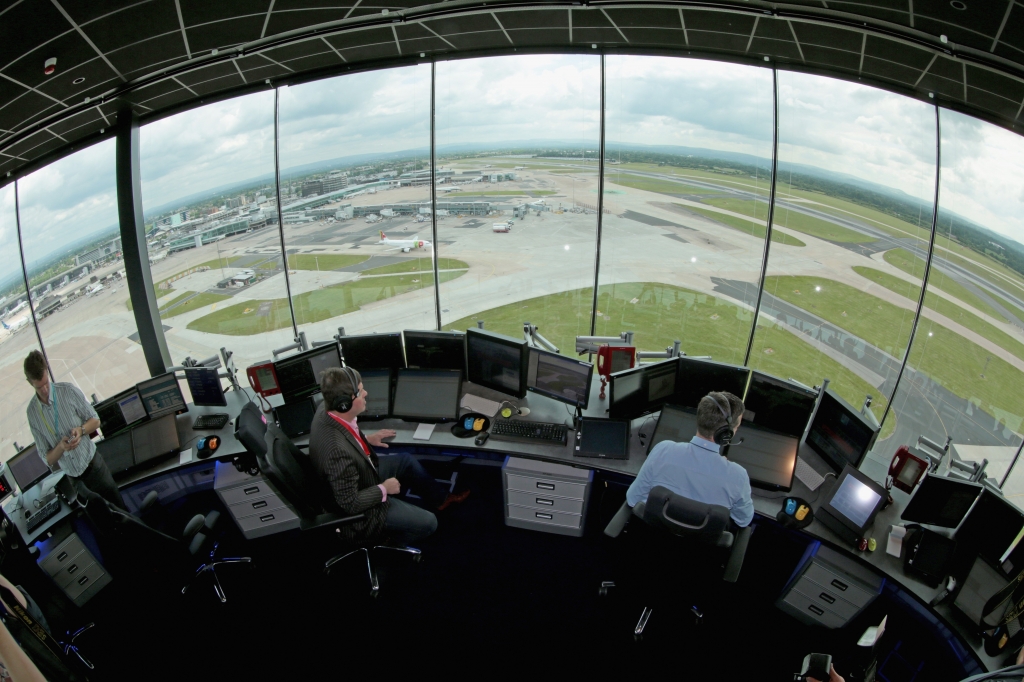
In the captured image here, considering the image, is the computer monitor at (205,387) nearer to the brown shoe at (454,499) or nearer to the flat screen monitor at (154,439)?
the flat screen monitor at (154,439)

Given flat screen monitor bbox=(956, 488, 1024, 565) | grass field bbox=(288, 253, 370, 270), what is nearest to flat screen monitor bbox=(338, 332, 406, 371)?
flat screen monitor bbox=(956, 488, 1024, 565)

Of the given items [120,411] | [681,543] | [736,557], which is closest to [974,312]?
[736,557]

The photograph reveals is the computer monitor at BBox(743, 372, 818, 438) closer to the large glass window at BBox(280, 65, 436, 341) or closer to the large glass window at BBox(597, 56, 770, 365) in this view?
the large glass window at BBox(597, 56, 770, 365)

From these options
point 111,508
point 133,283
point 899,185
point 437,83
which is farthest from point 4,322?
point 899,185

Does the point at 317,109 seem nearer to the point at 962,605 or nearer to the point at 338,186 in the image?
the point at 338,186

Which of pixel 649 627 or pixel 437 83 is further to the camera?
pixel 437 83

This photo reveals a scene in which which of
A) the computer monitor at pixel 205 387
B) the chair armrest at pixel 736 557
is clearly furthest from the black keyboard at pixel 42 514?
the chair armrest at pixel 736 557
